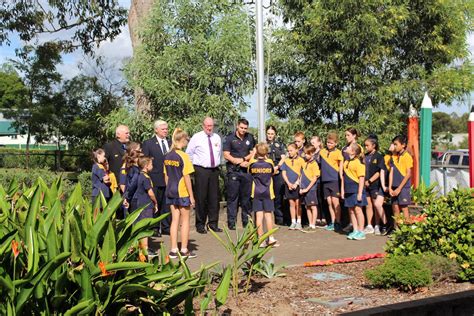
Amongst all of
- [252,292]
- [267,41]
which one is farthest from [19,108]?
[252,292]

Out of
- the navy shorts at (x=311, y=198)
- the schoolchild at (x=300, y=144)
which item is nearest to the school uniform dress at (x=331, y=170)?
the navy shorts at (x=311, y=198)

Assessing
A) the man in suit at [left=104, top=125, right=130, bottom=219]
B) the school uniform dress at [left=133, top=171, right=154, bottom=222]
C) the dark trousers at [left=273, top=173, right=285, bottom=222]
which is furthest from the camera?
the dark trousers at [left=273, top=173, right=285, bottom=222]

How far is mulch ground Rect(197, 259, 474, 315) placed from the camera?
6332mm

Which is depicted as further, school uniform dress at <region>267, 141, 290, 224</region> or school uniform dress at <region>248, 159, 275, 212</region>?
school uniform dress at <region>267, 141, 290, 224</region>

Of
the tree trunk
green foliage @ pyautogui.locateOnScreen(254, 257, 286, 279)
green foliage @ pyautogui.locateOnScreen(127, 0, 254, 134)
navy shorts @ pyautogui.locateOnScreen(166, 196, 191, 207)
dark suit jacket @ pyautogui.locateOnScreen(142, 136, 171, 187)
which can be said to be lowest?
Answer: green foliage @ pyautogui.locateOnScreen(254, 257, 286, 279)

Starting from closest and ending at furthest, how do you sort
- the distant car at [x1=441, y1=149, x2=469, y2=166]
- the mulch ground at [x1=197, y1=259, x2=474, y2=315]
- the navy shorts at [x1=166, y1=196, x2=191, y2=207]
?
the mulch ground at [x1=197, y1=259, x2=474, y2=315] → the navy shorts at [x1=166, y1=196, x2=191, y2=207] → the distant car at [x1=441, y1=149, x2=469, y2=166]

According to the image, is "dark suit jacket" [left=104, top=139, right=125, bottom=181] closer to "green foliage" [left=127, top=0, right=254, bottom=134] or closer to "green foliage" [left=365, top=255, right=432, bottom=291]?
"green foliage" [left=127, top=0, right=254, bottom=134]

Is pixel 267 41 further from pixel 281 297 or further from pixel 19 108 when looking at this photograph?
pixel 19 108

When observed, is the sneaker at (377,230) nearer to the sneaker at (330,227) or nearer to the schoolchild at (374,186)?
the schoolchild at (374,186)

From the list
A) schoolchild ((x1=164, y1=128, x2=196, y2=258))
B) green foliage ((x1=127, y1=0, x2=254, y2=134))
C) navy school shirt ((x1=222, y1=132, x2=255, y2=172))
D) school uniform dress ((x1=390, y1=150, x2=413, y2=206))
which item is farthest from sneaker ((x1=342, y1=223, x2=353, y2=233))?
schoolchild ((x1=164, y1=128, x2=196, y2=258))

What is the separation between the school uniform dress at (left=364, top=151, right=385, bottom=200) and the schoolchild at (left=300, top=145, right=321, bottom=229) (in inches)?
38.5

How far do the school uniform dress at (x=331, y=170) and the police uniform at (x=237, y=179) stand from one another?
4.59ft

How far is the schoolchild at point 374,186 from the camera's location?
1177 centimetres

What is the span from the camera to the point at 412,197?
1223cm
